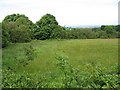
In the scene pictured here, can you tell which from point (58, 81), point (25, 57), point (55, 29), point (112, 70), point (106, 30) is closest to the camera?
point (58, 81)

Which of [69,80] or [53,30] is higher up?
[53,30]

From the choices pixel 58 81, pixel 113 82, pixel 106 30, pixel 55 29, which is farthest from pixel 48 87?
pixel 106 30

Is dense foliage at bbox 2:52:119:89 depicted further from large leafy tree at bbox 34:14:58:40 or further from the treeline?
large leafy tree at bbox 34:14:58:40

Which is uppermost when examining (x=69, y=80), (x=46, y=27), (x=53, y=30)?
(x=46, y=27)

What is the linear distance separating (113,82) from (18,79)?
154cm

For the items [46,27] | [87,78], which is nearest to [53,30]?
[46,27]

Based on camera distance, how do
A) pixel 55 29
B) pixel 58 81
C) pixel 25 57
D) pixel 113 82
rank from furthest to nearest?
pixel 55 29
pixel 25 57
pixel 58 81
pixel 113 82

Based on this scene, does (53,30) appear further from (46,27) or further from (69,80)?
(69,80)

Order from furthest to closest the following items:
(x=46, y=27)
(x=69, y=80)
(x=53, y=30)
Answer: (x=46, y=27)
(x=53, y=30)
(x=69, y=80)

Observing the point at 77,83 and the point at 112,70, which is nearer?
the point at 77,83

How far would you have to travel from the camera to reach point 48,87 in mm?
4117

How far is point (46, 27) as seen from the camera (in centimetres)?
2108

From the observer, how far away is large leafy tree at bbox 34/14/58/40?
20.8 m

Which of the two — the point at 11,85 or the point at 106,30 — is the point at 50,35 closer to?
the point at 106,30
